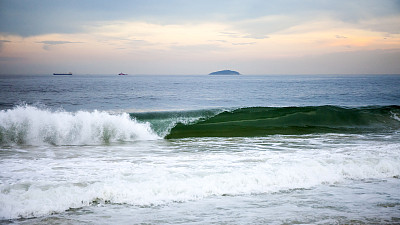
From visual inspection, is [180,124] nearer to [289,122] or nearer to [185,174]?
[289,122]

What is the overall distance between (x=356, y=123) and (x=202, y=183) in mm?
12798

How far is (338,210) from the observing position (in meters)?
4.87

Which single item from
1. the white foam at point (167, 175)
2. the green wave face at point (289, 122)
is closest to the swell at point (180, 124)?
the green wave face at point (289, 122)

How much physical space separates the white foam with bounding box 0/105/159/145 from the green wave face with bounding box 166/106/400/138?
5.71 ft

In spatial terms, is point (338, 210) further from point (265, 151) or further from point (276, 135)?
point (276, 135)

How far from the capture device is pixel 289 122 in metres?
15.9

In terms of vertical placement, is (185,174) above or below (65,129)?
below

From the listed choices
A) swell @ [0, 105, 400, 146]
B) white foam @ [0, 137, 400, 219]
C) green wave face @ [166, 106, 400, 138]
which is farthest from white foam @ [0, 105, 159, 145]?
white foam @ [0, 137, 400, 219]

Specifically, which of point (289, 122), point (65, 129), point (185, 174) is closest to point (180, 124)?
point (289, 122)

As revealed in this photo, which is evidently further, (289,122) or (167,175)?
(289,122)

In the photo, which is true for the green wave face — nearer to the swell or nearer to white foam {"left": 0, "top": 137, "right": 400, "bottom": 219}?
the swell

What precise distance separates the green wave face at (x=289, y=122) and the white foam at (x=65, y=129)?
1742mm

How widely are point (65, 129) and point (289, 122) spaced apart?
10.1 meters

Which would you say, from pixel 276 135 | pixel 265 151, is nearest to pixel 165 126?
pixel 276 135
